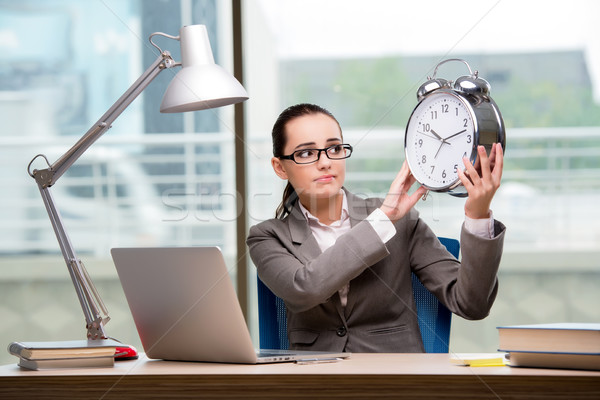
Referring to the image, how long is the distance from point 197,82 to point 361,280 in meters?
0.59

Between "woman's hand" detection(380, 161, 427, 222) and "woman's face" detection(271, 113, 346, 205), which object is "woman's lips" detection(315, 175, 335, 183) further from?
"woman's hand" detection(380, 161, 427, 222)

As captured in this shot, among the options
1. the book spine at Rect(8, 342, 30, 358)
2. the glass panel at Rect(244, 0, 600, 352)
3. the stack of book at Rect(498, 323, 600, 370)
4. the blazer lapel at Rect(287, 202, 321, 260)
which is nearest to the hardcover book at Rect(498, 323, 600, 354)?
the stack of book at Rect(498, 323, 600, 370)

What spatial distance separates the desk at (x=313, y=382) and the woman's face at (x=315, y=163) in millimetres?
548

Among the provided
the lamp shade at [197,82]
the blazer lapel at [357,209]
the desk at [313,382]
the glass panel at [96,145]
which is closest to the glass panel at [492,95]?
the glass panel at [96,145]

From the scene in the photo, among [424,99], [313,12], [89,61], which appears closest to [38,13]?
[89,61]

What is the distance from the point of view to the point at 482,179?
4.23ft

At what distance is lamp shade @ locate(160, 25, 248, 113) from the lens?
1.40 metres

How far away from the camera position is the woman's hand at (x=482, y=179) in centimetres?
128

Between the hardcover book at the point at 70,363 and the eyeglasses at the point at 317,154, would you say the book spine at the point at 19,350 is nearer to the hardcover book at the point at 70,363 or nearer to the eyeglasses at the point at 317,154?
the hardcover book at the point at 70,363

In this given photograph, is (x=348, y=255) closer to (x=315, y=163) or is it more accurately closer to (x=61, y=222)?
(x=315, y=163)

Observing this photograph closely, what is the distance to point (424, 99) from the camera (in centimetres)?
147

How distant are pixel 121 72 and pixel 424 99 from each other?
1.92m

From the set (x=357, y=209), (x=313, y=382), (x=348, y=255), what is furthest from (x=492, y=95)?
(x=313, y=382)

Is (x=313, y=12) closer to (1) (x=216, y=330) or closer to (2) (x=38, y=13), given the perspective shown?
(2) (x=38, y=13)
